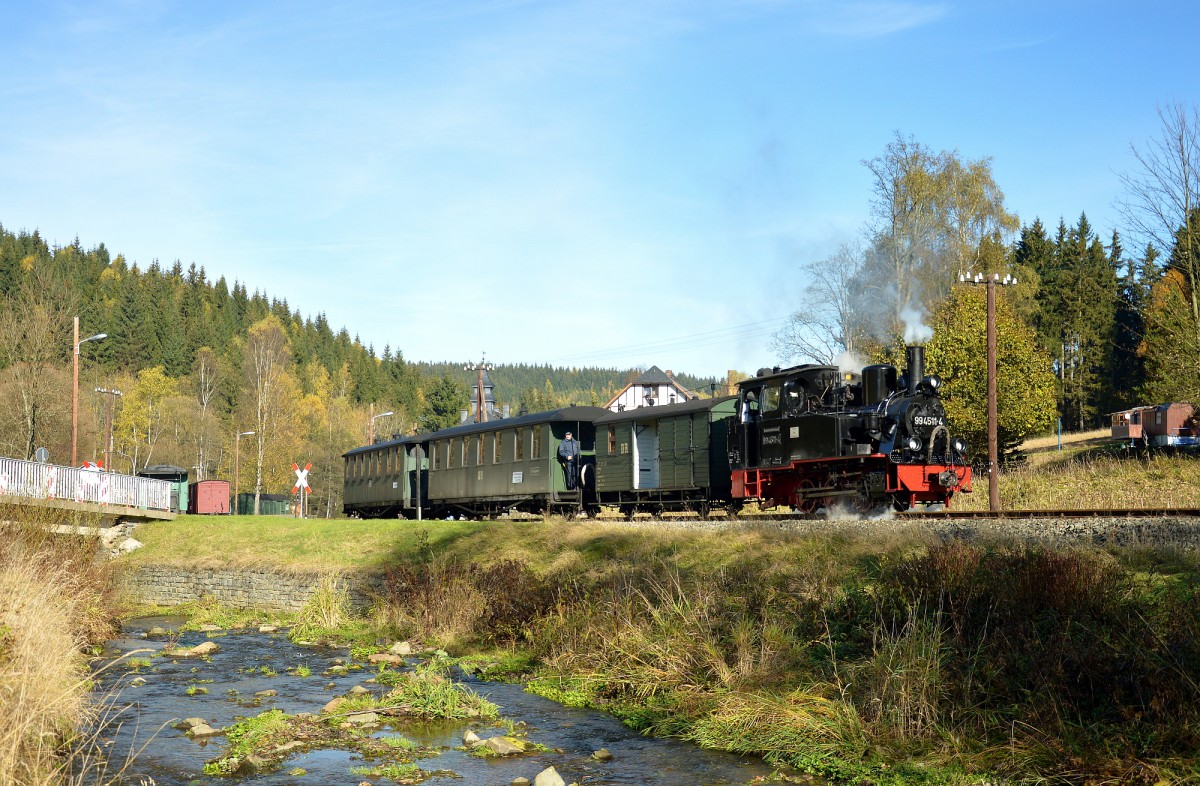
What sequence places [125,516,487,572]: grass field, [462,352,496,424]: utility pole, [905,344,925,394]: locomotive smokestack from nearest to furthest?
[905,344,925,394]: locomotive smokestack, [125,516,487,572]: grass field, [462,352,496,424]: utility pole

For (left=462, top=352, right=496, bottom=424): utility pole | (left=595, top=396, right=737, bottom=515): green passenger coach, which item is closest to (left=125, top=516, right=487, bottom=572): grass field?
(left=595, top=396, right=737, bottom=515): green passenger coach

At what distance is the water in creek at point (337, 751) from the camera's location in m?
9.66

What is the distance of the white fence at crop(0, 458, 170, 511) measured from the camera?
24703mm

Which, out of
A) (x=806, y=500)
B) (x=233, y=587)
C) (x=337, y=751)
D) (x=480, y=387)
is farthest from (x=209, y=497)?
(x=337, y=751)

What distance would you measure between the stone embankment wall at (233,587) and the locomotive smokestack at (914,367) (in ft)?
40.5

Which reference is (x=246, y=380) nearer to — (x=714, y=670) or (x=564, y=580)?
(x=564, y=580)

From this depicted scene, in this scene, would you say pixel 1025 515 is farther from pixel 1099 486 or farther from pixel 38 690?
pixel 38 690

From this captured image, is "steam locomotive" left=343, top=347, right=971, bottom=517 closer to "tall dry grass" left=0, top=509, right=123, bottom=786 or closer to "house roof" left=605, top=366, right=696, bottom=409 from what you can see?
"tall dry grass" left=0, top=509, right=123, bottom=786

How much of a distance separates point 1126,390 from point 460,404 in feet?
176

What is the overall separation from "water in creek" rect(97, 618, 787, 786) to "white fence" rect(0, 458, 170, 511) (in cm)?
893

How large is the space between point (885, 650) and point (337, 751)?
6010 mm

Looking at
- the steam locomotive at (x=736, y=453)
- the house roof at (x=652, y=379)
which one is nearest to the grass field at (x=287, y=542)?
the steam locomotive at (x=736, y=453)

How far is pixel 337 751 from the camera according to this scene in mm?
10695

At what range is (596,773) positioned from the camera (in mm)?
9820
